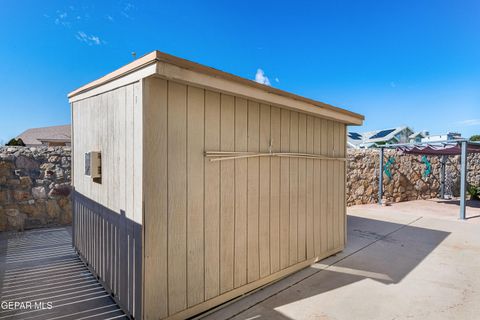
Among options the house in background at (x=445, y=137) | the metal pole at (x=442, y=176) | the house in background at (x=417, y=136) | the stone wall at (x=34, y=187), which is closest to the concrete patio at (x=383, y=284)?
the stone wall at (x=34, y=187)

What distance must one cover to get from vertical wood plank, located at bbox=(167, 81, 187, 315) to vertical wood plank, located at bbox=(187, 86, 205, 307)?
0.04 meters

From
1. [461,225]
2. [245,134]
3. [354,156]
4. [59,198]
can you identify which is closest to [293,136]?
[245,134]

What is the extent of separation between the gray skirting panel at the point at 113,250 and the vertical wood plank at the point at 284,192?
1521mm

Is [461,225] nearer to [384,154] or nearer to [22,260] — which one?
[384,154]

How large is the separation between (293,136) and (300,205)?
2.73 feet

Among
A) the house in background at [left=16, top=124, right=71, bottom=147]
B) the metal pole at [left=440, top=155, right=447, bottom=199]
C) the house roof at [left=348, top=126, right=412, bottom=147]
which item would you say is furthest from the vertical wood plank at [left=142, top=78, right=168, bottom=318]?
the house roof at [left=348, top=126, right=412, bottom=147]

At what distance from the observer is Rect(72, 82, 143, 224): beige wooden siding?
1720 millimetres

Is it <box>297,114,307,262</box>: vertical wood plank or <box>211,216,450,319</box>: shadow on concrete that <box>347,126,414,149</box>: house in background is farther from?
<box>297,114,307,262</box>: vertical wood plank

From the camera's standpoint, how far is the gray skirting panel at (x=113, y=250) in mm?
1735

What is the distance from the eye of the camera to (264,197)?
8.15ft

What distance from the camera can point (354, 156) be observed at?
7.84 meters

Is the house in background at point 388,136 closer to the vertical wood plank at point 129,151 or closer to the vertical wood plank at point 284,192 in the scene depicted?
the vertical wood plank at point 284,192

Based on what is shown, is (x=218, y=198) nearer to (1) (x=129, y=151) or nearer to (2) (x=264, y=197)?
(2) (x=264, y=197)

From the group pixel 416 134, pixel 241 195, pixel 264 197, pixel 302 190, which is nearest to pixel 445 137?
pixel 416 134
